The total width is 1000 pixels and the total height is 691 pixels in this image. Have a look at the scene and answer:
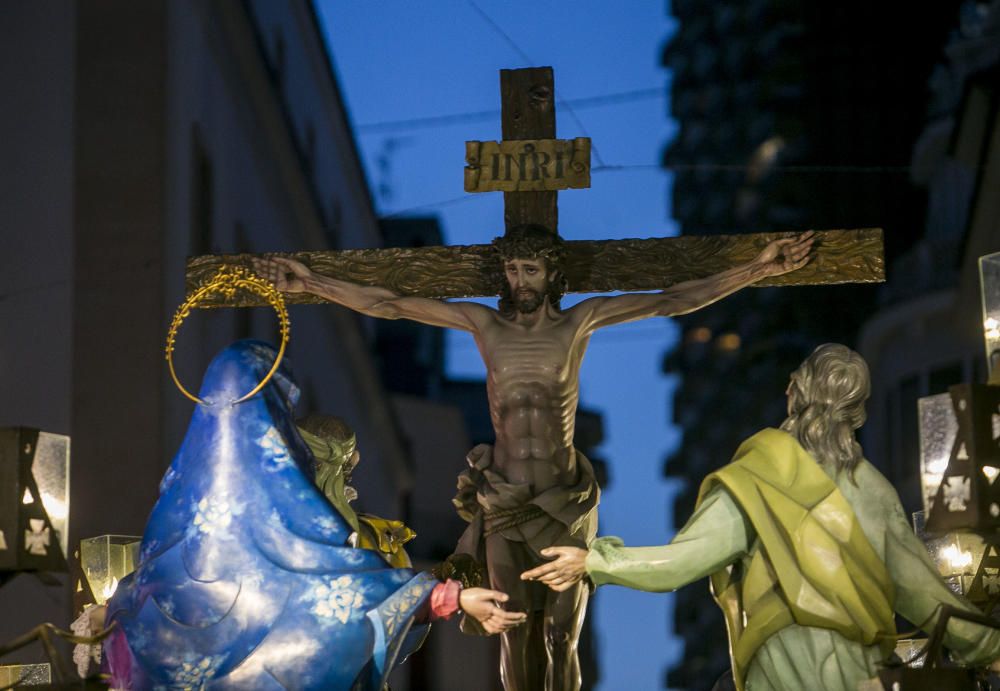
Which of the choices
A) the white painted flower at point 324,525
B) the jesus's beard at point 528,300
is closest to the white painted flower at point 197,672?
the white painted flower at point 324,525

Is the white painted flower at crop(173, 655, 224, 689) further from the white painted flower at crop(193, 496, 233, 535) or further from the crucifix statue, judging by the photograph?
the crucifix statue

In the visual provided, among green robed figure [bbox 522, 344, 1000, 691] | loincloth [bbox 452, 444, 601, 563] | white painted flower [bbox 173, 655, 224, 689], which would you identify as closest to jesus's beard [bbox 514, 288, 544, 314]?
loincloth [bbox 452, 444, 601, 563]

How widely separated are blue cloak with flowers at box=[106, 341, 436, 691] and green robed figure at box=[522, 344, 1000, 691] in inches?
31.2

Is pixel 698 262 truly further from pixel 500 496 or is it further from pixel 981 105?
pixel 981 105

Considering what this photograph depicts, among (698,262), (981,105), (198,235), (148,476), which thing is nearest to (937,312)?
(981,105)

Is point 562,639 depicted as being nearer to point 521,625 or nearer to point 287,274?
point 521,625

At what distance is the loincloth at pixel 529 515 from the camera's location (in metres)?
12.8

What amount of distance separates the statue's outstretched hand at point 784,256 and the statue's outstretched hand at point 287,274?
7.55 feet

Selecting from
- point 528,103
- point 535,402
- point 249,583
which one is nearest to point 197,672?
point 249,583

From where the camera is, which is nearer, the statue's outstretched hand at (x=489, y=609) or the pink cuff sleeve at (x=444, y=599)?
the statue's outstretched hand at (x=489, y=609)

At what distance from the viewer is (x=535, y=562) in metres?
12.8

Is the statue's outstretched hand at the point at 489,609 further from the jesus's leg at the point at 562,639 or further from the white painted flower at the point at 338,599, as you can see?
the jesus's leg at the point at 562,639

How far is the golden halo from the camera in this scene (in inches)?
448

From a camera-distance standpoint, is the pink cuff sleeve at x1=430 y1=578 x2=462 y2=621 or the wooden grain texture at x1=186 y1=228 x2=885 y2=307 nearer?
the pink cuff sleeve at x1=430 y1=578 x2=462 y2=621
